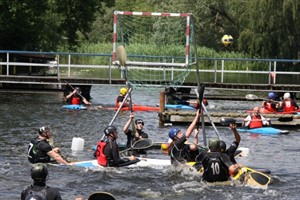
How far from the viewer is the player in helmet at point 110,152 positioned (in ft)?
52.2

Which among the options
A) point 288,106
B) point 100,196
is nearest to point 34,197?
point 100,196

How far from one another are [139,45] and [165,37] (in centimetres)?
135

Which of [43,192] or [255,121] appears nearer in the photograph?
[43,192]

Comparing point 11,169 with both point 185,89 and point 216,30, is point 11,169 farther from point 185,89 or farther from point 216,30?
point 216,30

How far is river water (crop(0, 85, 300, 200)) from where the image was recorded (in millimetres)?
14656

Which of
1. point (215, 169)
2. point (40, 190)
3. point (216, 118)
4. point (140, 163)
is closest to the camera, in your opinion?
point (40, 190)

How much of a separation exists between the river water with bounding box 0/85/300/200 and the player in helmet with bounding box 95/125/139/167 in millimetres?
244

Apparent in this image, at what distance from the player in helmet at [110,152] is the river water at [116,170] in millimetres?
244

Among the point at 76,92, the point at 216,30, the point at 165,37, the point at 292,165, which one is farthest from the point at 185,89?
the point at 216,30

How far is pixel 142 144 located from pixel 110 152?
213 centimetres

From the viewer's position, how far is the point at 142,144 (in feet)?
59.4

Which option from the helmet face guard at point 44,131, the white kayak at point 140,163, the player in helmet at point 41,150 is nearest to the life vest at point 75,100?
the white kayak at point 140,163

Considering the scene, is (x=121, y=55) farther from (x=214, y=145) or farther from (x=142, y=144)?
(x=214, y=145)

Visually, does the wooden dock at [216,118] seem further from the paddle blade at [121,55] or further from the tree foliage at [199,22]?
the tree foliage at [199,22]
